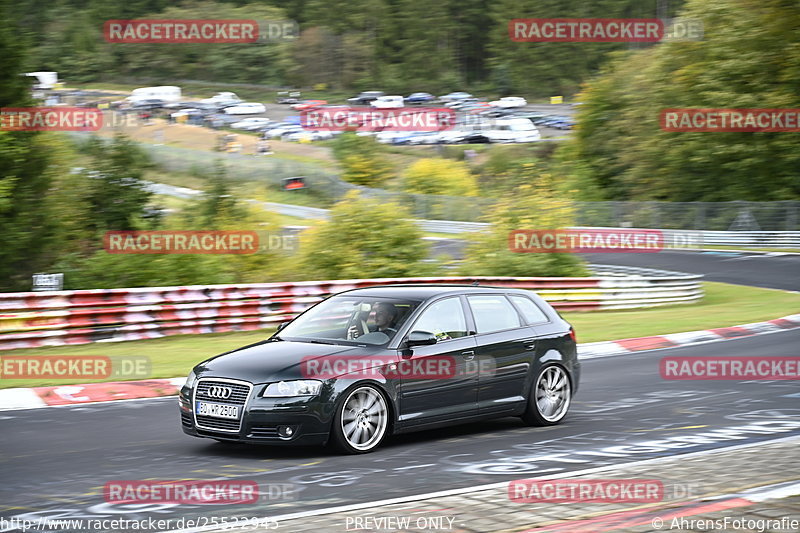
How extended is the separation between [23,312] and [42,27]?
10971cm

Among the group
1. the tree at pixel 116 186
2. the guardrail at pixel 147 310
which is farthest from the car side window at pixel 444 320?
the tree at pixel 116 186

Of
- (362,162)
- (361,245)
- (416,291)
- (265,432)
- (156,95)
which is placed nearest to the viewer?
(265,432)

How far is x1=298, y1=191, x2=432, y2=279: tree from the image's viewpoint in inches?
957

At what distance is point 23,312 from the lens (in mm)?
16875

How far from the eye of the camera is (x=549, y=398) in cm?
1088

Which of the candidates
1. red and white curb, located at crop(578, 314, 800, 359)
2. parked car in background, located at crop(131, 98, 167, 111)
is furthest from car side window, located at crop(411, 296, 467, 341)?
parked car in background, located at crop(131, 98, 167, 111)

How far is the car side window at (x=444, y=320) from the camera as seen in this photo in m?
9.84

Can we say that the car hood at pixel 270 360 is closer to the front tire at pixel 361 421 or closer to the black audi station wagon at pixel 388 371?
the black audi station wagon at pixel 388 371

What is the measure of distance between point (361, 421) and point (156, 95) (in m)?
89.8

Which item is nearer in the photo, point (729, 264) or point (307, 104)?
point (729, 264)

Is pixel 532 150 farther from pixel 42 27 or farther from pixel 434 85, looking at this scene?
pixel 42 27
